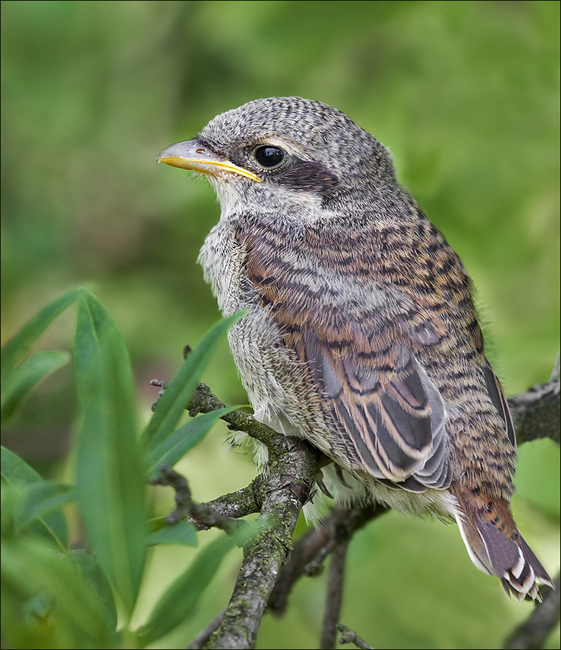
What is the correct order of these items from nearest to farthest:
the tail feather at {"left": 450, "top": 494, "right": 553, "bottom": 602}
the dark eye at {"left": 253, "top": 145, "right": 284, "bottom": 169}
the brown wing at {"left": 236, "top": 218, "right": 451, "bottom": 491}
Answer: the tail feather at {"left": 450, "top": 494, "right": 553, "bottom": 602} < the brown wing at {"left": 236, "top": 218, "right": 451, "bottom": 491} < the dark eye at {"left": 253, "top": 145, "right": 284, "bottom": 169}

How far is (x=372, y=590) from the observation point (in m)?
2.98

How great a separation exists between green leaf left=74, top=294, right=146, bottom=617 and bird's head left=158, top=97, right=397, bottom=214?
1.60m

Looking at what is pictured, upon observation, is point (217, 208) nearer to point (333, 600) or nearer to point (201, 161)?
point (201, 161)

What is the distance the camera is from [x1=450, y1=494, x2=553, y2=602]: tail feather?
1970mm

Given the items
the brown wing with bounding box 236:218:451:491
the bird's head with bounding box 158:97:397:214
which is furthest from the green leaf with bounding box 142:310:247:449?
the bird's head with bounding box 158:97:397:214

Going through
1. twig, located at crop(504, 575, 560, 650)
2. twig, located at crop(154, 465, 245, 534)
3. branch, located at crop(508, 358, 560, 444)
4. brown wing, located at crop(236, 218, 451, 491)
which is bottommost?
twig, located at crop(154, 465, 245, 534)

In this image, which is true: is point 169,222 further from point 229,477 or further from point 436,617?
point 436,617

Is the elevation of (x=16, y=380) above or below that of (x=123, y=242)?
below

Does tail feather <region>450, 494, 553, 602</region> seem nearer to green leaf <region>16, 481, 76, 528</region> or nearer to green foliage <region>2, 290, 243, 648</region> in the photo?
green foliage <region>2, 290, 243, 648</region>

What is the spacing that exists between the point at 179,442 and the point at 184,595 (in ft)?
0.77

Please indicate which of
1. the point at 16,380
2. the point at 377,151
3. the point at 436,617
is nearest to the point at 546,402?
the point at 436,617

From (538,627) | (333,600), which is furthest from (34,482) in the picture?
(538,627)

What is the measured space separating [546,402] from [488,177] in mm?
927

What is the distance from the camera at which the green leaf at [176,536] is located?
119cm
